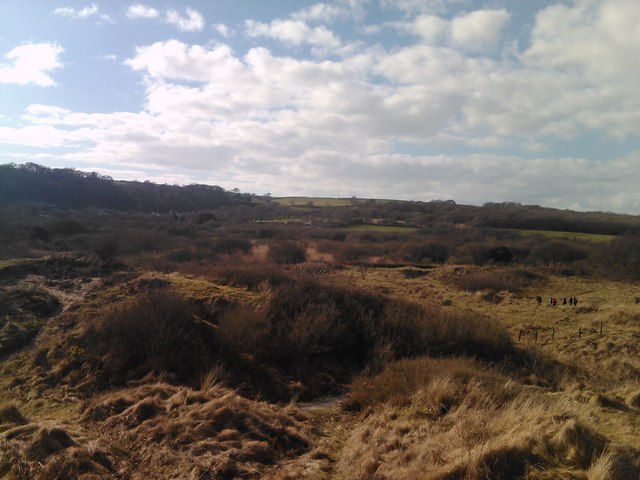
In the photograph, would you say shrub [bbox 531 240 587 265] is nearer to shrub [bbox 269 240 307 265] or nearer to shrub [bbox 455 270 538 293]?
shrub [bbox 455 270 538 293]

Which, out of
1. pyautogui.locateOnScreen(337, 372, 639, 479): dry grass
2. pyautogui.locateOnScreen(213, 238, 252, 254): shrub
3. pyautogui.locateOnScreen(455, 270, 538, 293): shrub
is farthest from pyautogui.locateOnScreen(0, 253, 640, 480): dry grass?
pyautogui.locateOnScreen(213, 238, 252, 254): shrub

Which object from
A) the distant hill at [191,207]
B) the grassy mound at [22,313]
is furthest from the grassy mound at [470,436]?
the distant hill at [191,207]

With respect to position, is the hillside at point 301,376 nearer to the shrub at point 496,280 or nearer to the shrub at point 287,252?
the shrub at point 496,280

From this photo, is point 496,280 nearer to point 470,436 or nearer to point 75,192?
point 470,436

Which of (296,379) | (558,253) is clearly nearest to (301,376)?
(296,379)

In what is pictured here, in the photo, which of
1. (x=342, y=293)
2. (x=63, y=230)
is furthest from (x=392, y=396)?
(x=63, y=230)

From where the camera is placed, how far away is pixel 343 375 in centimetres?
1196

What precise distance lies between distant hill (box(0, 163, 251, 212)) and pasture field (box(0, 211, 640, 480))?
61.2 metres

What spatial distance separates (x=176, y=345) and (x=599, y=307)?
1817 cm

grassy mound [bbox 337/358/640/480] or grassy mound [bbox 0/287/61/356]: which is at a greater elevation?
grassy mound [bbox 337/358/640/480]

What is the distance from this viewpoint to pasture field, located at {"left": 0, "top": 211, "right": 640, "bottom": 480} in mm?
5352

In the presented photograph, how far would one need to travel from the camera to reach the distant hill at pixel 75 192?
228ft

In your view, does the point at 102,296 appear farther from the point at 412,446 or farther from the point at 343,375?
the point at 412,446

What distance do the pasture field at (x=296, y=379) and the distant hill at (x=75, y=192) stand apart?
2410 inches
